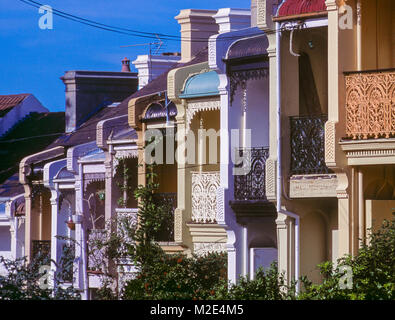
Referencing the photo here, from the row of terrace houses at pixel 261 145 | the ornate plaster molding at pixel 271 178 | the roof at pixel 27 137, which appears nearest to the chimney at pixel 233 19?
the row of terrace houses at pixel 261 145

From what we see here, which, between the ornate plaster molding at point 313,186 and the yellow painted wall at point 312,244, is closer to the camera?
the ornate plaster molding at point 313,186

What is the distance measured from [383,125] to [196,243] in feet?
27.4

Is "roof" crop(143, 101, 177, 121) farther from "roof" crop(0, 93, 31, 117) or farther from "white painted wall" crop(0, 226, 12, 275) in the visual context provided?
"roof" crop(0, 93, 31, 117)

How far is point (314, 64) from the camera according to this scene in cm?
2639

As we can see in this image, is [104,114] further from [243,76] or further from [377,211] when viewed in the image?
[377,211]

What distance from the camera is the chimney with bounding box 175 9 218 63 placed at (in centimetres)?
3738

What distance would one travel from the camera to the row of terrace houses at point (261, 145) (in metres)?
23.1

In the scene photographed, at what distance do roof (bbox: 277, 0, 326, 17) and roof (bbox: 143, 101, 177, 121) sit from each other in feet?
21.8

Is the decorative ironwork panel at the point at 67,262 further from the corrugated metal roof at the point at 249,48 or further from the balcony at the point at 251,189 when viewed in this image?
the corrugated metal roof at the point at 249,48

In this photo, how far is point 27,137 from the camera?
45.4m

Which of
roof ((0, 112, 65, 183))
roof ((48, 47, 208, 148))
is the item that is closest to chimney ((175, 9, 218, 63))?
roof ((48, 47, 208, 148))

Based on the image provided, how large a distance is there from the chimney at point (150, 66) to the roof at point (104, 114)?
1.26 m

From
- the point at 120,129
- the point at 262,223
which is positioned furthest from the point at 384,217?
the point at 120,129
